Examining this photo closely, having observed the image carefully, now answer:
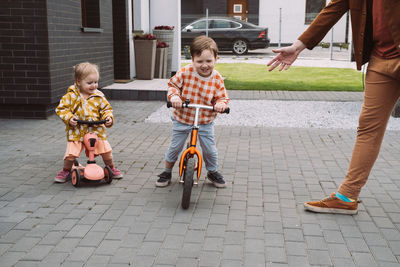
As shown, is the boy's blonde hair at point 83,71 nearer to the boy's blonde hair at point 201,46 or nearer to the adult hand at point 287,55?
the boy's blonde hair at point 201,46

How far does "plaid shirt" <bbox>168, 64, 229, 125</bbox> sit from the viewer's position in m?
4.55

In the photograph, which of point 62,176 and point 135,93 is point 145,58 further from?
point 62,176

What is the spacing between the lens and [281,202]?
450 cm

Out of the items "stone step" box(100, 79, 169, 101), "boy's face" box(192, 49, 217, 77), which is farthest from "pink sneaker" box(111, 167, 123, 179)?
"stone step" box(100, 79, 169, 101)

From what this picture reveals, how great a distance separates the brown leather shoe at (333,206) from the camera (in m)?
4.16

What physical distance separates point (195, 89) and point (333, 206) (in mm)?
1571

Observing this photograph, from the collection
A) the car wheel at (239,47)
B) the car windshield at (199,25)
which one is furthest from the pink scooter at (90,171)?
the car windshield at (199,25)

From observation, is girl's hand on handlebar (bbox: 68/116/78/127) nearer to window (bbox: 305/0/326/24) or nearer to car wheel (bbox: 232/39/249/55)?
car wheel (bbox: 232/39/249/55)

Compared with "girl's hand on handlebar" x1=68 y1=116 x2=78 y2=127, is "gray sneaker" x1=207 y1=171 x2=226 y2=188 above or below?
below

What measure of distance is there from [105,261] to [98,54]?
25.6 feet

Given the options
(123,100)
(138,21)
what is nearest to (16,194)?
(123,100)

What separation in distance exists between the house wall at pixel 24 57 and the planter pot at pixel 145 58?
4625 mm

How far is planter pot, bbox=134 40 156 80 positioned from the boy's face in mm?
8072

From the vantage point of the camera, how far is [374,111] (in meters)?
3.88
